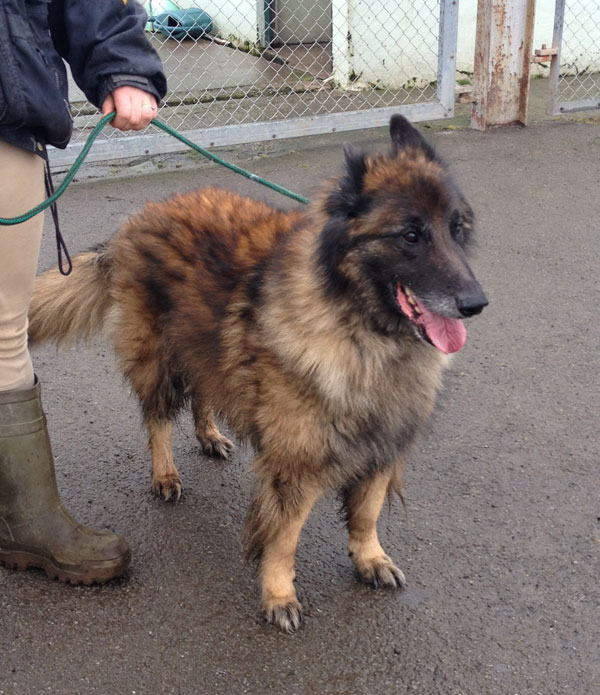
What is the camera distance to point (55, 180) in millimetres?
6500

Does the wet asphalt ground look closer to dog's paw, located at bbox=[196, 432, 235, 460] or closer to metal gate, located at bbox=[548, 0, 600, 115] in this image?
dog's paw, located at bbox=[196, 432, 235, 460]

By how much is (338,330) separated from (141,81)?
0.89 metres

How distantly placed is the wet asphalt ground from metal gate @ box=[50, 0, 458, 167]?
2911 millimetres

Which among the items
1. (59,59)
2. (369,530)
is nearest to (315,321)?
(369,530)

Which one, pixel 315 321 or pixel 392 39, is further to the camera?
pixel 392 39

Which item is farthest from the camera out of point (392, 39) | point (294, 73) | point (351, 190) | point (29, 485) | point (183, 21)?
point (183, 21)

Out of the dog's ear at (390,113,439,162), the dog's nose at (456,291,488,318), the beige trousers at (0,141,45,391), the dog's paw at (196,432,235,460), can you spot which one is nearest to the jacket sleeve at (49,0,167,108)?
the beige trousers at (0,141,45,391)

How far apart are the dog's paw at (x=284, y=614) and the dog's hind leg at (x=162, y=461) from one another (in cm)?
74

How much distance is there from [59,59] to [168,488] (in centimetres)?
161

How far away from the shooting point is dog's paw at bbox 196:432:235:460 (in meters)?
3.46

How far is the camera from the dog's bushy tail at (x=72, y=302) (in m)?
3.14

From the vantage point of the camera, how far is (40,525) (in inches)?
106

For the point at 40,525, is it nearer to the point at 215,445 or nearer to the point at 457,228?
the point at 215,445

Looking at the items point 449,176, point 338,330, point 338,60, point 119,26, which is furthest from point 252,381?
point 338,60
